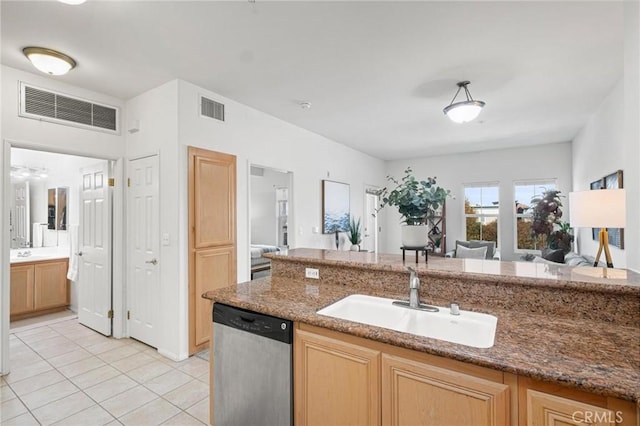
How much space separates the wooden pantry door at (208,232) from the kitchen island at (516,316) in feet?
3.84

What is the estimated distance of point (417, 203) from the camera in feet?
6.03

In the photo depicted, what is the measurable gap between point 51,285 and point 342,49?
487cm

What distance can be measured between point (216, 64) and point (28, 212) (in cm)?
460

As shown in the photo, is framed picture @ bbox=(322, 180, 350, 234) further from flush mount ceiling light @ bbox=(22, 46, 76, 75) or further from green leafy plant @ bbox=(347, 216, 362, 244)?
flush mount ceiling light @ bbox=(22, 46, 76, 75)

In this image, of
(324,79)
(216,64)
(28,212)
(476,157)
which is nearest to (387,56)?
(324,79)

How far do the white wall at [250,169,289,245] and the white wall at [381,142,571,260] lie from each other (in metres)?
2.74

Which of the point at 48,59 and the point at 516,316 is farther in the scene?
the point at 48,59

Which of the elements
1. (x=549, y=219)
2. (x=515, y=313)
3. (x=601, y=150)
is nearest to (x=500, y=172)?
(x=549, y=219)

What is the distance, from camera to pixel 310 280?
221cm

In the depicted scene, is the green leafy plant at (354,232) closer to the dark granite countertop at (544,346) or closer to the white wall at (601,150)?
the white wall at (601,150)

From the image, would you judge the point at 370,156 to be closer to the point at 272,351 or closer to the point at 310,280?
the point at 310,280

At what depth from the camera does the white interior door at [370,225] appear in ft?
21.4

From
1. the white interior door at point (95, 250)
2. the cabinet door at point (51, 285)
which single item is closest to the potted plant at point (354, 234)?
the white interior door at point (95, 250)

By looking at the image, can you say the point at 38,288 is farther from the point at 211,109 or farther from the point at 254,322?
the point at 254,322
